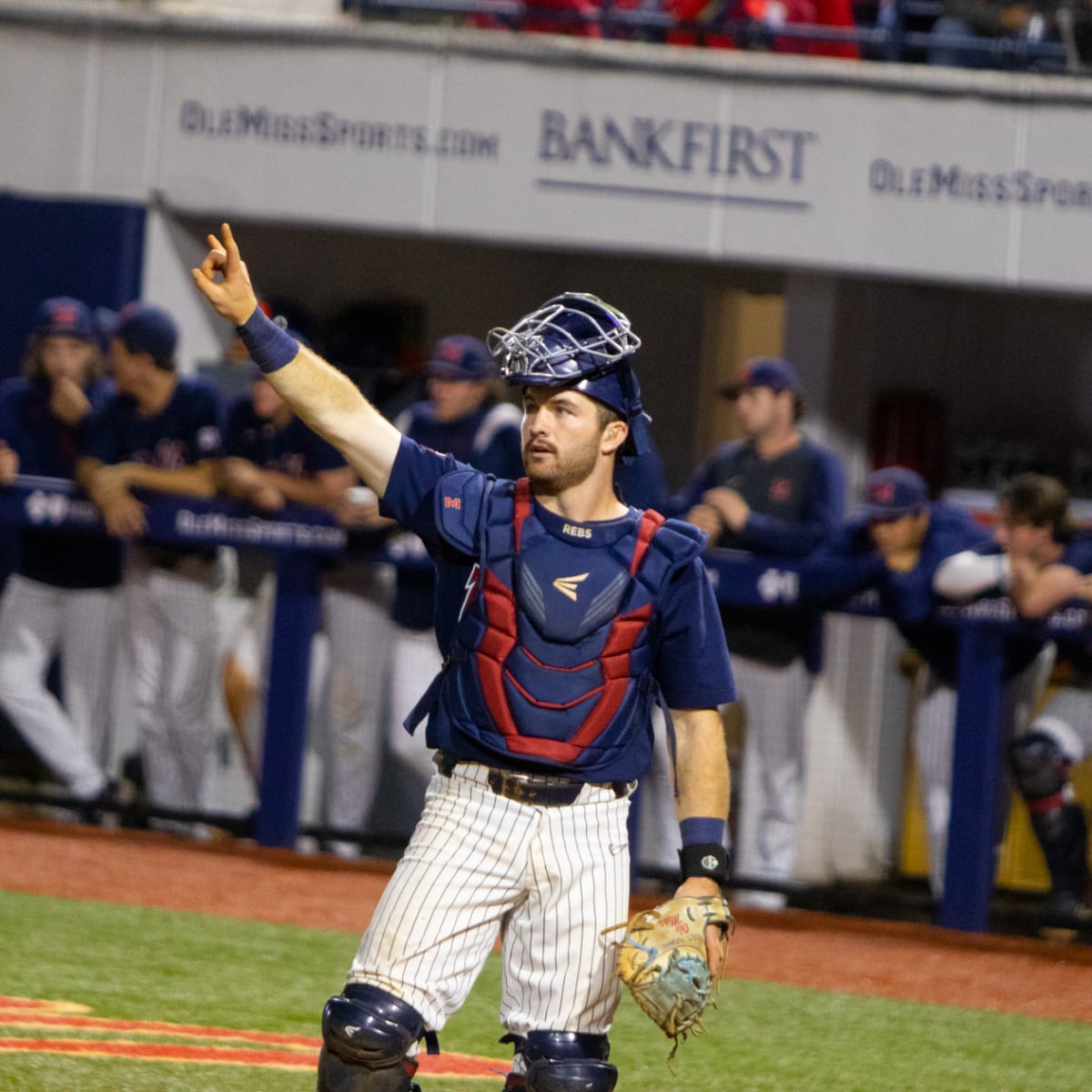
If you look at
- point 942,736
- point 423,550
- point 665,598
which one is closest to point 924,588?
point 942,736

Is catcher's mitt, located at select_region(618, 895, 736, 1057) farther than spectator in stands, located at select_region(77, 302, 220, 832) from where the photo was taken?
No

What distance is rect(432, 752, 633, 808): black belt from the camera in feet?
12.1

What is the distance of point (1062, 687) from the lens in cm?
722

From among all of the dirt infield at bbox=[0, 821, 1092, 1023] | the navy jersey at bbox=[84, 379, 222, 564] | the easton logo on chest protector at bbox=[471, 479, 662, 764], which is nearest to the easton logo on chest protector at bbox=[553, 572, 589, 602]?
the easton logo on chest protector at bbox=[471, 479, 662, 764]

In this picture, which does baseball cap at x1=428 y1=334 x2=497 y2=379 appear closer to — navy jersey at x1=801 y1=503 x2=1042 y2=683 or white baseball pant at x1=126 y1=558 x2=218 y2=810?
white baseball pant at x1=126 y1=558 x2=218 y2=810

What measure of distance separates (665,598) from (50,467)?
506cm

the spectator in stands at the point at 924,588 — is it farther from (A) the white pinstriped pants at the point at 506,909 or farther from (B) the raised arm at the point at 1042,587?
(A) the white pinstriped pants at the point at 506,909

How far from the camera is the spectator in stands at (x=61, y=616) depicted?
8055 mm

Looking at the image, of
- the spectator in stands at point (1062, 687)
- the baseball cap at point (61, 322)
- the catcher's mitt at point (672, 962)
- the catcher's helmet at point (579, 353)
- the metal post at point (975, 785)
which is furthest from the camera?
the baseball cap at point (61, 322)

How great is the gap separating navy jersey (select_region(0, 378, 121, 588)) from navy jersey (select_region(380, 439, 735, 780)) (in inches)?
180

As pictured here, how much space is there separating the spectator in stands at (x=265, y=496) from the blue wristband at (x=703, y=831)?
418 centimetres

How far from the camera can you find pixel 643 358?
12398 mm

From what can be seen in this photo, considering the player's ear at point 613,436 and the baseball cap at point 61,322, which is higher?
the baseball cap at point 61,322

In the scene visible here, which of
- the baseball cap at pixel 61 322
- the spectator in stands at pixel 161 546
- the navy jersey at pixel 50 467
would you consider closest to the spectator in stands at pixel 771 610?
the spectator in stands at pixel 161 546
